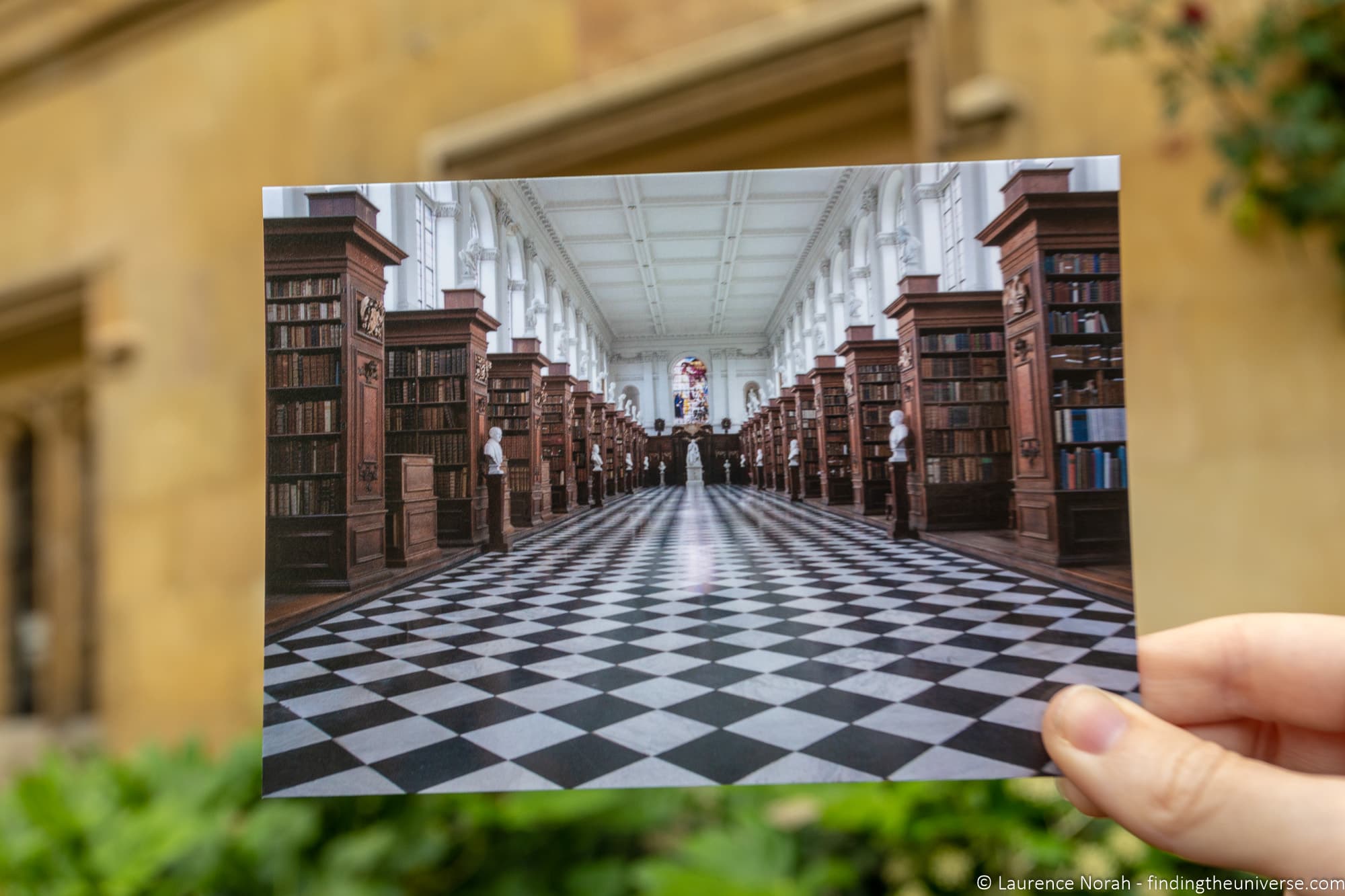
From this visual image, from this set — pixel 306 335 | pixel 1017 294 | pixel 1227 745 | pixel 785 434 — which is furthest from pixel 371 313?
pixel 1227 745

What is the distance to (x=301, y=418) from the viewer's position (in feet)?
3.05

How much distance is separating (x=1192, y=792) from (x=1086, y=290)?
23.9 inches

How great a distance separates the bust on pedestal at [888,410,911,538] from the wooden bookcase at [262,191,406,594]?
0.74 metres

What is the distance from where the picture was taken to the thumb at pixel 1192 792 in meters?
0.65

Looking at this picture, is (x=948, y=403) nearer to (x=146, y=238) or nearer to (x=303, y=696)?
(x=303, y=696)

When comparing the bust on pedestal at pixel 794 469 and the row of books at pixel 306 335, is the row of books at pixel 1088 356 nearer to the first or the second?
the bust on pedestal at pixel 794 469

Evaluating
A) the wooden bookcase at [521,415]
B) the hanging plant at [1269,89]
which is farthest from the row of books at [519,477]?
the hanging plant at [1269,89]

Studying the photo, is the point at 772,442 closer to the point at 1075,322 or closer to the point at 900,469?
the point at 900,469

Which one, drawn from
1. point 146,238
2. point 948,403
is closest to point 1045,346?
point 948,403

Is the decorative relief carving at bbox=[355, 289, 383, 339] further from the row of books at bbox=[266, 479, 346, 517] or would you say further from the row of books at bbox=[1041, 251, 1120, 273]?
the row of books at bbox=[1041, 251, 1120, 273]

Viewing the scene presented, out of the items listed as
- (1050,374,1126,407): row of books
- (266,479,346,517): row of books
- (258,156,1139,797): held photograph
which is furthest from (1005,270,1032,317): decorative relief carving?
(266,479,346,517): row of books

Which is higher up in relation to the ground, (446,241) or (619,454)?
(446,241)

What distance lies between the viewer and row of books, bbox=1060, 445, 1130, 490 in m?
0.86

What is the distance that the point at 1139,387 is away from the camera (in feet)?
2.88
